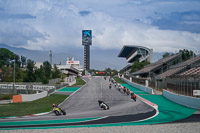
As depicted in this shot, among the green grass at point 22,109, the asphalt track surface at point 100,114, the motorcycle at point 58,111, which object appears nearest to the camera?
the asphalt track surface at point 100,114

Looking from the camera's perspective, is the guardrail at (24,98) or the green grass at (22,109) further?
the guardrail at (24,98)

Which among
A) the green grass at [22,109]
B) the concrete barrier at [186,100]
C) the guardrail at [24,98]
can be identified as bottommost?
the green grass at [22,109]

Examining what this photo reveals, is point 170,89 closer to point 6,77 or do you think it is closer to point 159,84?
point 159,84

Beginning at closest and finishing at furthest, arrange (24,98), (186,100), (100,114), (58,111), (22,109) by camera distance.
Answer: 1. (100,114)
2. (58,111)
3. (186,100)
4. (22,109)
5. (24,98)

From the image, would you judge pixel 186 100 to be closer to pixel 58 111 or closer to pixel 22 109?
pixel 58 111

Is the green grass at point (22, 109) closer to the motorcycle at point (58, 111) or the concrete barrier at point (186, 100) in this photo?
the motorcycle at point (58, 111)

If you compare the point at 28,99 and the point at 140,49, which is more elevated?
the point at 140,49

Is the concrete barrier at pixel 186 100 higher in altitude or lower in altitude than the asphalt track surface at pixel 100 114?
higher

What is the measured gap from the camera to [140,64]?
10756cm

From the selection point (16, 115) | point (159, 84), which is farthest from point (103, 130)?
point (159, 84)

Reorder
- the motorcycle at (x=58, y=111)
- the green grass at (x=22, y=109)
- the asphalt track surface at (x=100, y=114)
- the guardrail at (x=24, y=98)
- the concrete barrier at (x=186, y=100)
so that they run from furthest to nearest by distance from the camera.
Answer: the guardrail at (x=24, y=98) → the concrete barrier at (x=186, y=100) → the green grass at (x=22, y=109) → the motorcycle at (x=58, y=111) → the asphalt track surface at (x=100, y=114)

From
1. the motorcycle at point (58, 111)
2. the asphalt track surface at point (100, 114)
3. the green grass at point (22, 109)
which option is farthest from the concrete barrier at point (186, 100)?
the green grass at point (22, 109)

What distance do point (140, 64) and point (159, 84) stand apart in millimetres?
61222

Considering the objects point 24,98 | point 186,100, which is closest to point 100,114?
point 186,100
